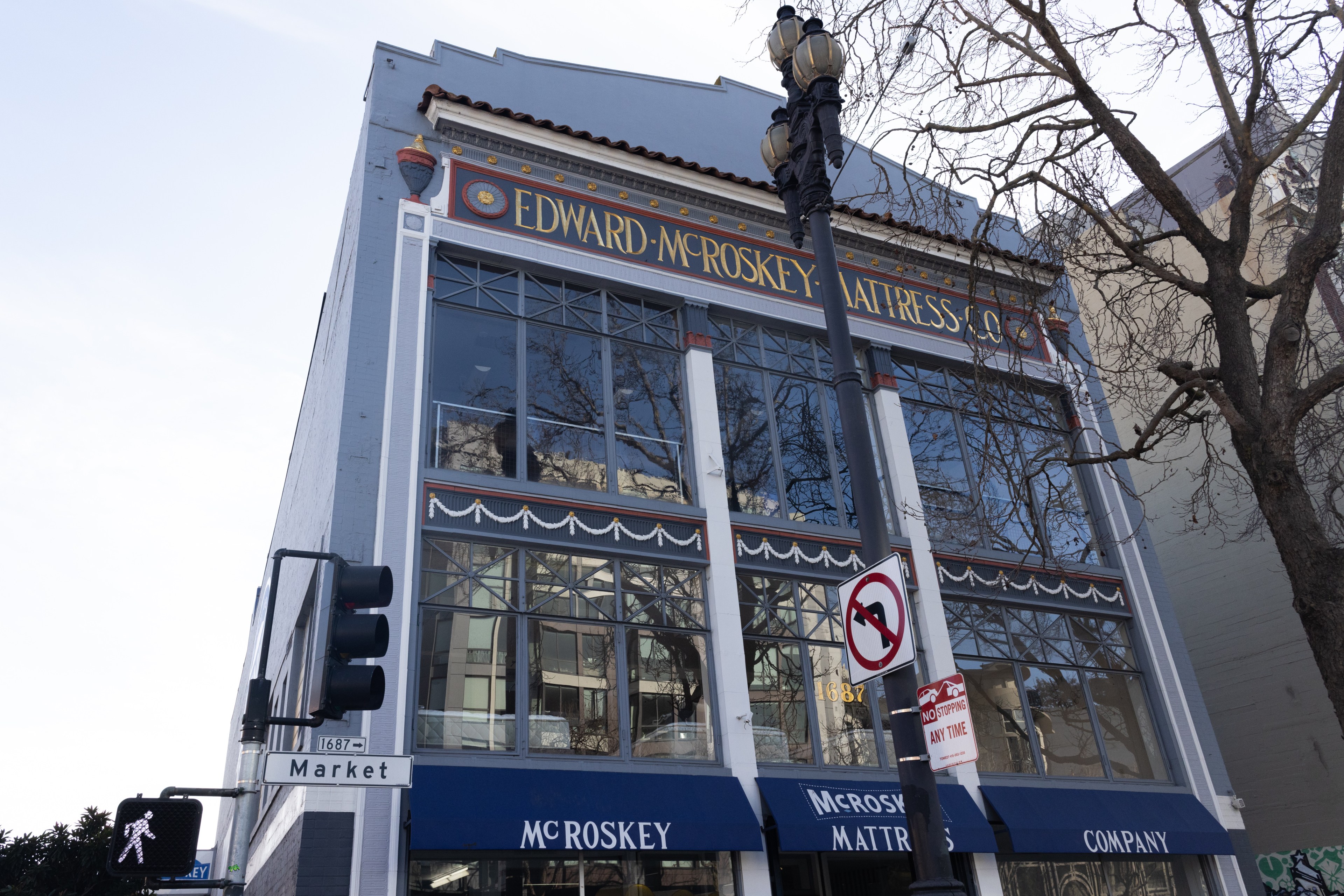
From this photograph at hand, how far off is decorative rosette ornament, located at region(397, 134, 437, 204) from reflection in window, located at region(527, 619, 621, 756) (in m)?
6.23

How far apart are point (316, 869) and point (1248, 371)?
10268 mm

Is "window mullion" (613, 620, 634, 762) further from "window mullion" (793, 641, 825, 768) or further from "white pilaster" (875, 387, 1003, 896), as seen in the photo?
"white pilaster" (875, 387, 1003, 896)

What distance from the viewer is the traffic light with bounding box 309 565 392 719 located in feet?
17.4

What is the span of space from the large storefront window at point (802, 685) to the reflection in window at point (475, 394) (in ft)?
12.2

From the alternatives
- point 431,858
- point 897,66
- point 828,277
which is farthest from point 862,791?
point 897,66

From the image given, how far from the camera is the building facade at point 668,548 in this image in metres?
11.1

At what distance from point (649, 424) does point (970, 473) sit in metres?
5.89

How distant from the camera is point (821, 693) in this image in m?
13.4

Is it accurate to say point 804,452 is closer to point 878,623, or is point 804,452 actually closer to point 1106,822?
point 1106,822

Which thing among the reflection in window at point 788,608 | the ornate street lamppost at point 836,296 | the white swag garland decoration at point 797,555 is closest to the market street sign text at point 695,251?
the white swag garland decoration at point 797,555

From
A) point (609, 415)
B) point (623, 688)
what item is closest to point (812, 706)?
point (623, 688)

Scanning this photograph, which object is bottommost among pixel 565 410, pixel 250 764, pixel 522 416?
pixel 250 764

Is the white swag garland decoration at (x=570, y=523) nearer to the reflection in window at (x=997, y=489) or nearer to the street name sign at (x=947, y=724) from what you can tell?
the reflection in window at (x=997, y=489)

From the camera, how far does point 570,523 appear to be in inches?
499
